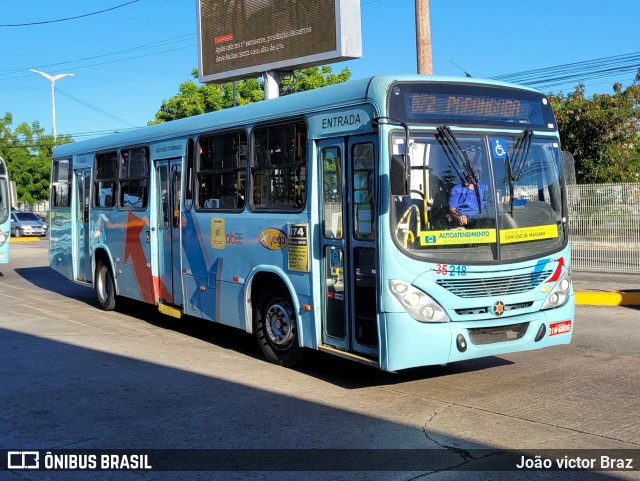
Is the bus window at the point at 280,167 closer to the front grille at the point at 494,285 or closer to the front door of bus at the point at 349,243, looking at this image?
the front door of bus at the point at 349,243

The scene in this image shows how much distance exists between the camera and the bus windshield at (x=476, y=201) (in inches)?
282

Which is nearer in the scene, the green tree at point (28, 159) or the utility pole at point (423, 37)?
the utility pole at point (423, 37)

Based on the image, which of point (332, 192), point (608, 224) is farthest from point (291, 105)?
point (608, 224)

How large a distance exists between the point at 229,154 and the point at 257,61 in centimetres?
935

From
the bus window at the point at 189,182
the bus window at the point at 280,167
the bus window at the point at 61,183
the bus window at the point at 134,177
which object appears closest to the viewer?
the bus window at the point at 280,167

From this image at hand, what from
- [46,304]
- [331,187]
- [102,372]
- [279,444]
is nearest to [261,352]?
[102,372]

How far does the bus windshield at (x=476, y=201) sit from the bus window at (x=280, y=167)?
1507 mm

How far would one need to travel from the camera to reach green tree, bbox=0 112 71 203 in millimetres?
56875

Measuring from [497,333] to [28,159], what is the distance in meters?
55.4

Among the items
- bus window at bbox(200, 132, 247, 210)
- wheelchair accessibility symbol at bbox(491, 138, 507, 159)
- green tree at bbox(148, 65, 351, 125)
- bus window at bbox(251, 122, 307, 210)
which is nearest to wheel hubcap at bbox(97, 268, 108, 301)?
bus window at bbox(200, 132, 247, 210)

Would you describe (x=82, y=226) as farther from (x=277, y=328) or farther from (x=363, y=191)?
(x=363, y=191)

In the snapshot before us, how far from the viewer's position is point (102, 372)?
8.66m

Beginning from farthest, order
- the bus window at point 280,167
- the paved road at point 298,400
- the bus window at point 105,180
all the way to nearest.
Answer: the bus window at point 105,180 → the bus window at point 280,167 → the paved road at point 298,400

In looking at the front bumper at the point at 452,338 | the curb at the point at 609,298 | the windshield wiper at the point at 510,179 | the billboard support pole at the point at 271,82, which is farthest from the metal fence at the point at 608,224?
the front bumper at the point at 452,338
